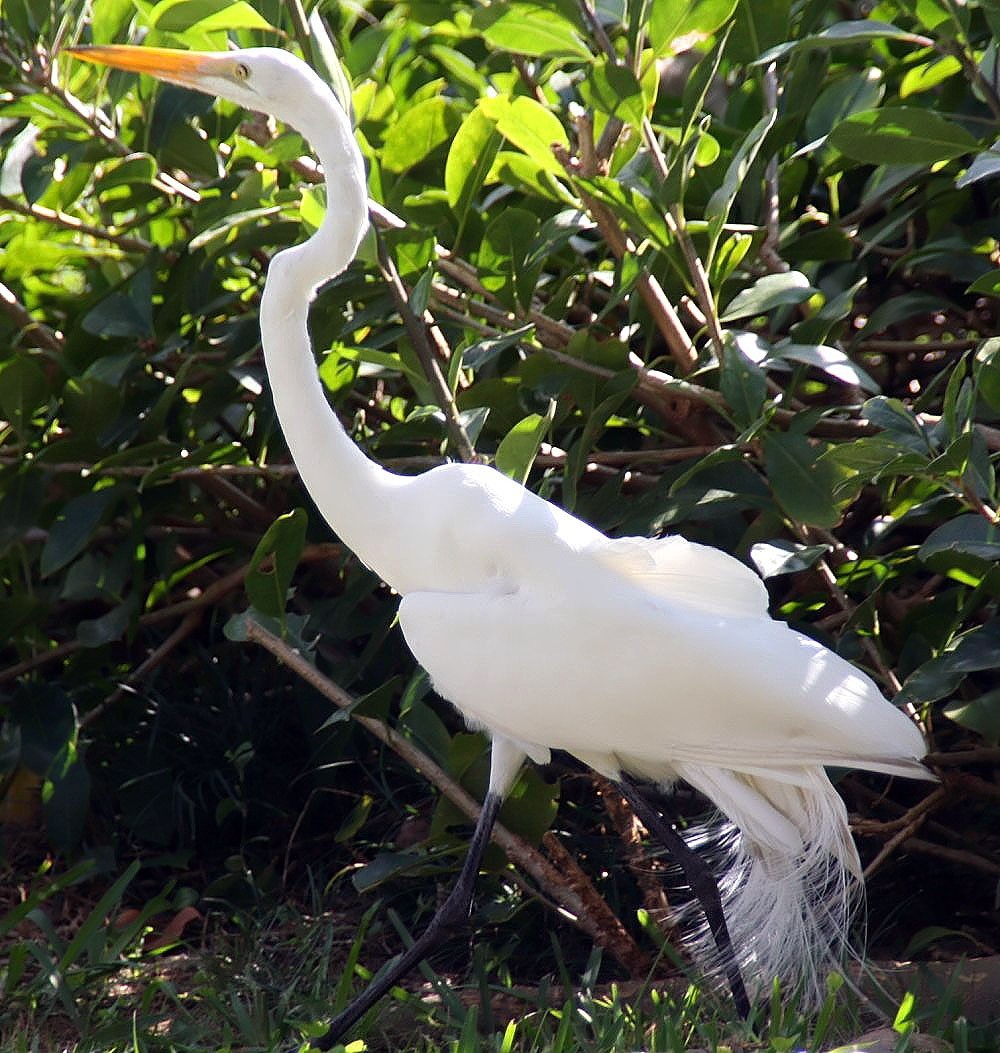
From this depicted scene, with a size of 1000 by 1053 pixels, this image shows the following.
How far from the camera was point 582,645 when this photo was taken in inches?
88.7

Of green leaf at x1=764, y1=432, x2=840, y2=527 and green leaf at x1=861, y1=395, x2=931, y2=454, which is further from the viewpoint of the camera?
green leaf at x1=764, y1=432, x2=840, y2=527

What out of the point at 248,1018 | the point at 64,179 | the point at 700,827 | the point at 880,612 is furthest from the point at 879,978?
the point at 64,179

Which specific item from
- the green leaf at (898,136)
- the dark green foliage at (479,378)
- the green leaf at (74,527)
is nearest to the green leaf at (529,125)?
the dark green foliage at (479,378)

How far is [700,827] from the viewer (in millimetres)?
2832

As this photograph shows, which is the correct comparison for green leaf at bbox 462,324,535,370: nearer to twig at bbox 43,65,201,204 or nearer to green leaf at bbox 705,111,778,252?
green leaf at bbox 705,111,778,252

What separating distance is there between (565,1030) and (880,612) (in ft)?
3.63

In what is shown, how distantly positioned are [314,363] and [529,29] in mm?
646

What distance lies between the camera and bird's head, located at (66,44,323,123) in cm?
219

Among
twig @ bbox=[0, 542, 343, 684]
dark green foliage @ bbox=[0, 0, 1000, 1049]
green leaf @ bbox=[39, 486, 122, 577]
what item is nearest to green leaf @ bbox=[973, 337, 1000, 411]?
dark green foliage @ bbox=[0, 0, 1000, 1049]

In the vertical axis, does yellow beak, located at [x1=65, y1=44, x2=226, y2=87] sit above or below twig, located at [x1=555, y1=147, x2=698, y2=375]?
above

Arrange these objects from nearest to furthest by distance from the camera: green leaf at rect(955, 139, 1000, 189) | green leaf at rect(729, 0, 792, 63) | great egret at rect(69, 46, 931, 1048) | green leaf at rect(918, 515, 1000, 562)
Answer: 1. green leaf at rect(955, 139, 1000, 189)
2. green leaf at rect(918, 515, 1000, 562)
3. great egret at rect(69, 46, 931, 1048)
4. green leaf at rect(729, 0, 792, 63)

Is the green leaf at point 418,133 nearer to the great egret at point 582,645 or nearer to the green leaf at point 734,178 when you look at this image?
the great egret at point 582,645

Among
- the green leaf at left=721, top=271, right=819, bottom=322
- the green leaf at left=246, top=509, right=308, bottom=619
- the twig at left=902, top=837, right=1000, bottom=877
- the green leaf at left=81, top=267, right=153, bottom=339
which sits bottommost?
the twig at left=902, top=837, right=1000, bottom=877

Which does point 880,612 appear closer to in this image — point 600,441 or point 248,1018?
point 600,441
